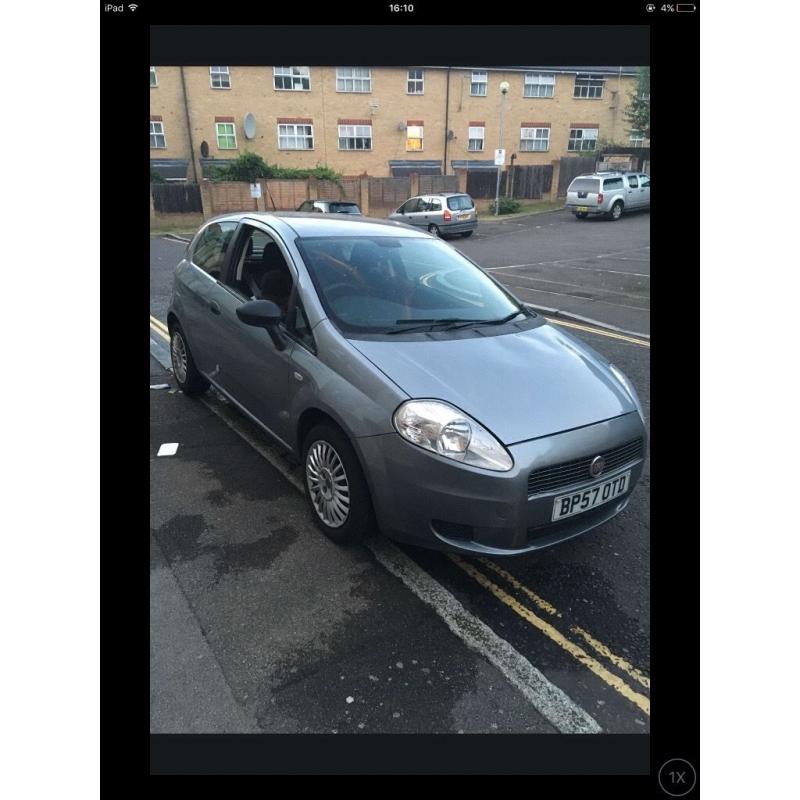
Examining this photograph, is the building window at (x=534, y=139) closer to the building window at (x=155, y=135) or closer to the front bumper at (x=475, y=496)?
the building window at (x=155, y=135)

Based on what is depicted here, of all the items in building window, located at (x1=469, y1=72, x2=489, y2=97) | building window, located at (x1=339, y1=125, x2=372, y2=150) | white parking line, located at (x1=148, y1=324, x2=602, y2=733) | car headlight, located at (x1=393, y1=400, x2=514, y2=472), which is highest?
building window, located at (x1=339, y1=125, x2=372, y2=150)

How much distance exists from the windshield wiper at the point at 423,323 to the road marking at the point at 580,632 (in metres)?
1.26

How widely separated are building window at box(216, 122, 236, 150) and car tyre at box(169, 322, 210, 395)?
81.7 feet

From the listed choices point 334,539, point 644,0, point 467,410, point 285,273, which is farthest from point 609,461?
point 285,273

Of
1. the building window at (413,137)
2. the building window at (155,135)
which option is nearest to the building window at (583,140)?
the building window at (413,137)

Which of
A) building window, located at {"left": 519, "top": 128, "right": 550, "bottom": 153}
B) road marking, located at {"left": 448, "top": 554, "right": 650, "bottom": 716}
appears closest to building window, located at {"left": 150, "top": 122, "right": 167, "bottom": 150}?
road marking, located at {"left": 448, "top": 554, "right": 650, "bottom": 716}

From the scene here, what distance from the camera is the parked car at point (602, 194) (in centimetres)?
2105

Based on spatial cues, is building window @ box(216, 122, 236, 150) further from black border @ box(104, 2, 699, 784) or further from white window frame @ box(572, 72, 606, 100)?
black border @ box(104, 2, 699, 784)

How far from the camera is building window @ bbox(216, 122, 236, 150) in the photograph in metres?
26.1

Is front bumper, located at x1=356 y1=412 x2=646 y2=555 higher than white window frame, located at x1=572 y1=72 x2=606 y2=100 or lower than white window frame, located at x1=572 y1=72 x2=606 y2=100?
lower

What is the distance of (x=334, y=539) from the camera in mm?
2916

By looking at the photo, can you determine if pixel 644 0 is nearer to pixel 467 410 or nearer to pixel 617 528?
pixel 467 410

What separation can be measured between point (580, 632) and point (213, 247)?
3.88 metres

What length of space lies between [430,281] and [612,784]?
2.71 meters
